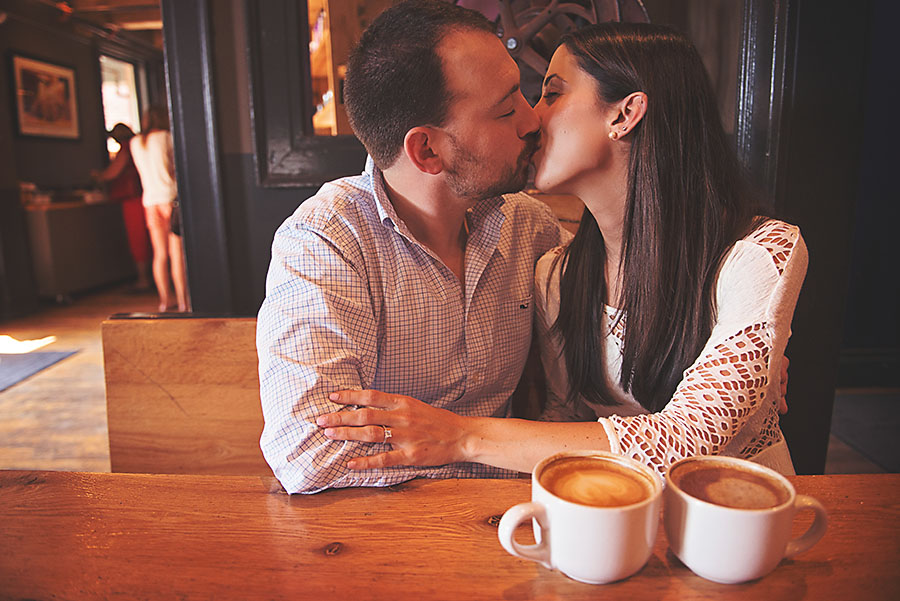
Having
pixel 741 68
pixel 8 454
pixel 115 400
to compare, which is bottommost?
pixel 8 454

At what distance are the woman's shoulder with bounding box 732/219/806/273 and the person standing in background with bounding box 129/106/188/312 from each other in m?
A: 4.60

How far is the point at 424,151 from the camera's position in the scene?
1313mm

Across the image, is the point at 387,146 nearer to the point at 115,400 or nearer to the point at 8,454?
the point at 115,400

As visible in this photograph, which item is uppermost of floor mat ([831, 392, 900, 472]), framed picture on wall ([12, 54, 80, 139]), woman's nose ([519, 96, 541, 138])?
framed picture on wall ([12, 54, 80, 139])

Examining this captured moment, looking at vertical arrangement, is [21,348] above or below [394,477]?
Result: below

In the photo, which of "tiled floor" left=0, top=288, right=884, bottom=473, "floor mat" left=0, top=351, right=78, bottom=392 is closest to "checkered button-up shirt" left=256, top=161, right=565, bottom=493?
"tiled floor" left=0, top=288, right=884, bottom=473

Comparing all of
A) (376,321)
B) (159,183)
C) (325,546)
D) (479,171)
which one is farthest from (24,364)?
(325,546)

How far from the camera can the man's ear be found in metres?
1.30

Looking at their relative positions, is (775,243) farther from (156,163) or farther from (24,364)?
(156,163)

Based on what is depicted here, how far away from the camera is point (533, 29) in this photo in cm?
218

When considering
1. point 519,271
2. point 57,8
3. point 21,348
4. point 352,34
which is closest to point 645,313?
point 519,271

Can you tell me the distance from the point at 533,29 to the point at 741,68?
68 cm

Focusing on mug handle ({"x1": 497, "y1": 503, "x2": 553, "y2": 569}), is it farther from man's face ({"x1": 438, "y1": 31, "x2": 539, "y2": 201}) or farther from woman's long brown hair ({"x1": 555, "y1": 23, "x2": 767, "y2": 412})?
man's face ({"x1": 438, "y1": 31, "x2": 539, "y2": 201})

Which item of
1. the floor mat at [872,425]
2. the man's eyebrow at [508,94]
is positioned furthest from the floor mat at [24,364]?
the floor mat at [872,425]
